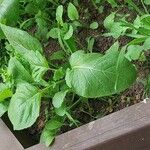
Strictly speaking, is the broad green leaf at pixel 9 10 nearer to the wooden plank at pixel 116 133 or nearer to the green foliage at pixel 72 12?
the green foliage at pixel 72 12

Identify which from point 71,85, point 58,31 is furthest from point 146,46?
point 58,31

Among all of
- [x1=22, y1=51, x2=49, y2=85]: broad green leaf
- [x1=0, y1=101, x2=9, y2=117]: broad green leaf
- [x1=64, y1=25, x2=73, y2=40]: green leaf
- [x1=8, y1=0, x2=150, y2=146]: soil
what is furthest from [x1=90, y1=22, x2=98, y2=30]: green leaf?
[x1=0, y1=101, x2=9, y2=117]: broad green leaf

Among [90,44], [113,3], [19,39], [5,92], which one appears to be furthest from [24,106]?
[113,3]

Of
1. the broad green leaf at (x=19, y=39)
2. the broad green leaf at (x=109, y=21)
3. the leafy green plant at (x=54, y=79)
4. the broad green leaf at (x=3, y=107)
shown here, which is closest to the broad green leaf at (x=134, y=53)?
the leafy green plant at (x=54, y=79)

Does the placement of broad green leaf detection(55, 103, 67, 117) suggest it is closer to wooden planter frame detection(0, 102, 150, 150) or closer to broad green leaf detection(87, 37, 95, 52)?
wooden planter frame detection(0, 102, 150, 150)

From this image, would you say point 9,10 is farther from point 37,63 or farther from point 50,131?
point 50,131
